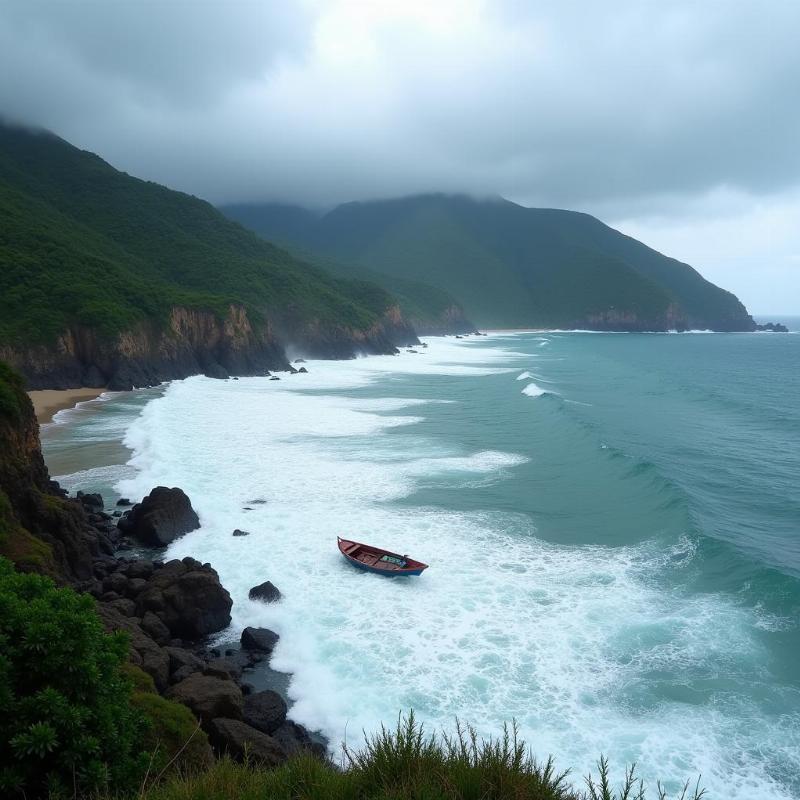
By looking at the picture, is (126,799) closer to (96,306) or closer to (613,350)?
(96,306)

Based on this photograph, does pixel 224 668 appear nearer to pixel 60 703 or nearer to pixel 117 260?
pixel 60 703

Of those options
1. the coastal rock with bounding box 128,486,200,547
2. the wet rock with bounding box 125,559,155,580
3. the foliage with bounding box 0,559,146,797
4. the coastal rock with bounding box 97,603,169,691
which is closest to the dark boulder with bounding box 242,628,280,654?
the coastal rock with bounding box 97,603,169,691

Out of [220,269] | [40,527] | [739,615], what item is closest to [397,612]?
[739,615]

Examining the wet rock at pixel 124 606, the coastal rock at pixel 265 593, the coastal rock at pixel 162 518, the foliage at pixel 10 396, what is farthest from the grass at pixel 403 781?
the foliage at pixel 10 396

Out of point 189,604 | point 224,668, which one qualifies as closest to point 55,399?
point 189,604

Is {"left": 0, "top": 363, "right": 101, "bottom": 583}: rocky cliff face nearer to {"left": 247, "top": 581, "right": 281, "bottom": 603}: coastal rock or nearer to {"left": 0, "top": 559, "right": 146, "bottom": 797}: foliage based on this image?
{"left": 247, "top": 581, "right": 281, "bottom": 603}: coastal rock

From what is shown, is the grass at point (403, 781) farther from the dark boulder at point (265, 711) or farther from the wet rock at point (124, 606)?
the wet rock at point (124, 606)
